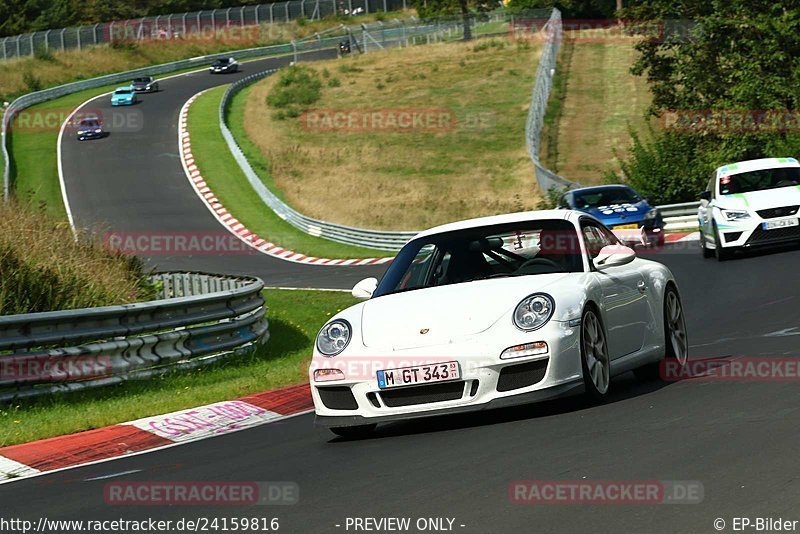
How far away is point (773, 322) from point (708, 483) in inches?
339

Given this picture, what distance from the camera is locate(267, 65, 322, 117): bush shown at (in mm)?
66500

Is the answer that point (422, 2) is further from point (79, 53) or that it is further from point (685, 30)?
point (685, 30)

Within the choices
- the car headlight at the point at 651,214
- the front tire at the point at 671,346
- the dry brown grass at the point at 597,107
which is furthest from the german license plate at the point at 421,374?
the dry brown grass at the point at 597,107

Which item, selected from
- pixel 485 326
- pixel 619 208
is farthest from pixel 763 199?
pixel 485 326

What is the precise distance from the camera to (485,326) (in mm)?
8312

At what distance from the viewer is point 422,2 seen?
108 m

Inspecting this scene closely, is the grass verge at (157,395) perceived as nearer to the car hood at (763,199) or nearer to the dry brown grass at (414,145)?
the car hood at (763,199)

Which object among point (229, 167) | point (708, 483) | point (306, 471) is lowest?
point (229, 167)

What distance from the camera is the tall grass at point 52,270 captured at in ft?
45.6

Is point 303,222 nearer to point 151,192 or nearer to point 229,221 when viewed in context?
point 229,221

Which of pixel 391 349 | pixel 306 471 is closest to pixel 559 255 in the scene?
pixel 391 349

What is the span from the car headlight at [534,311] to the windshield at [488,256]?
2.43ft

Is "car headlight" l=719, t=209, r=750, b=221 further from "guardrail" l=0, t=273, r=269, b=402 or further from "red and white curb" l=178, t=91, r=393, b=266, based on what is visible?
"red and white curb" l=178, t=91, r=393, b=266

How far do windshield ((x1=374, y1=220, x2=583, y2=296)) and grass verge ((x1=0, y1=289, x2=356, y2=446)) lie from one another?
2.88 metres
